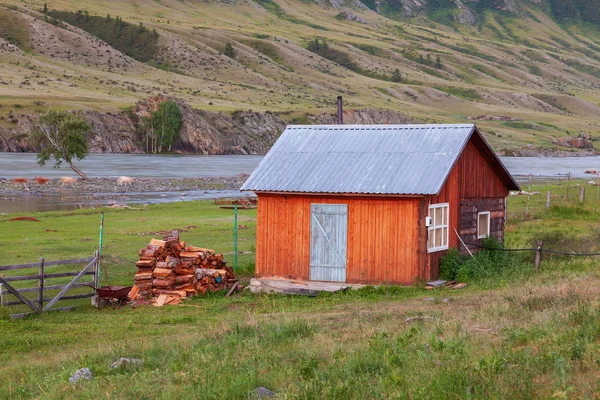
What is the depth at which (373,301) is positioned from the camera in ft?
62.8

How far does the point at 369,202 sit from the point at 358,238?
100cm

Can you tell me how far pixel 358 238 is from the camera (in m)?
21.7

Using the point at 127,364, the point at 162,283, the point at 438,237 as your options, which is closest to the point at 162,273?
the point at 162,283

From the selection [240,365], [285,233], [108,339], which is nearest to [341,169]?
[285,233]

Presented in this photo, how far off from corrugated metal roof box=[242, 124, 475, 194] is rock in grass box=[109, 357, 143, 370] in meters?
10.7

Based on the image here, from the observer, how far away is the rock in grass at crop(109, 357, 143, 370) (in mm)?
11352

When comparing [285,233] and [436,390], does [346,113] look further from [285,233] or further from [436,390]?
[436,390]

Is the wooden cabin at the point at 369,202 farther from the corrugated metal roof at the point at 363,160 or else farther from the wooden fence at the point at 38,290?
the wooden fence at the point at 38,290

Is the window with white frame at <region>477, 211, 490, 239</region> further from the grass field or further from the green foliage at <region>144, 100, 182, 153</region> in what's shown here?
the green foliage at <region>144, 100, 182, 153</region>

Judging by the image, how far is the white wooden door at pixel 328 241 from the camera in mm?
21812

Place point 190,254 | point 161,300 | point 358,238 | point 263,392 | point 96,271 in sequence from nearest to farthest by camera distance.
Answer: point 263,392 < point 161,300 < point 96,271 < point 190,254 < point 358,238

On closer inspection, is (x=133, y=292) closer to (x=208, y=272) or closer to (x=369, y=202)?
(x=208, y=272)

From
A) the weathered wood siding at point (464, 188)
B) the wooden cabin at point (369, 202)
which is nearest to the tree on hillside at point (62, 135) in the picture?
the wooden cabin at point (369, 202)

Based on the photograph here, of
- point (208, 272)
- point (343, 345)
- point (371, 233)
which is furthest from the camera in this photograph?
point (371, 233)
